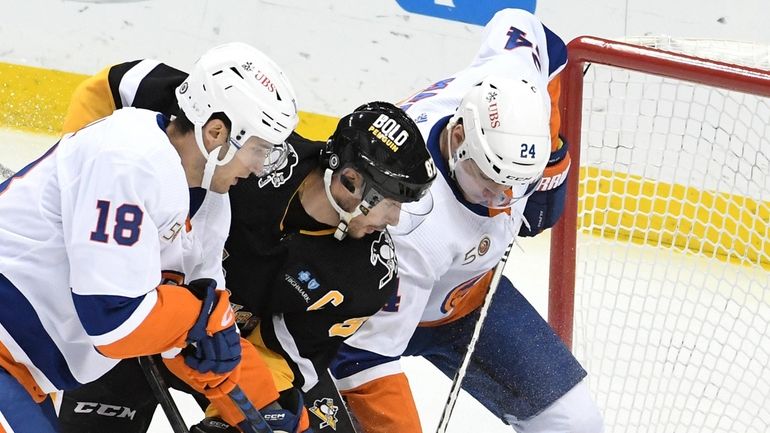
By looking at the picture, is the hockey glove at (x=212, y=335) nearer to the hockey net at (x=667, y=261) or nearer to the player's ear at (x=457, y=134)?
the player's ear at (x=457, y=134)

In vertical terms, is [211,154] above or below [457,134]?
above

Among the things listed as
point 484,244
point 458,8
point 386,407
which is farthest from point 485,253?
point 458,8

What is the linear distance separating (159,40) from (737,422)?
2.25 m

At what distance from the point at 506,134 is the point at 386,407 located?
612mm

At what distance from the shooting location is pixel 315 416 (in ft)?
7.84

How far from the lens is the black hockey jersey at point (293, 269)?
7.34 feet

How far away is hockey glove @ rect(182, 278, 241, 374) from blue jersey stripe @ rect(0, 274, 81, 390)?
8.6 inches

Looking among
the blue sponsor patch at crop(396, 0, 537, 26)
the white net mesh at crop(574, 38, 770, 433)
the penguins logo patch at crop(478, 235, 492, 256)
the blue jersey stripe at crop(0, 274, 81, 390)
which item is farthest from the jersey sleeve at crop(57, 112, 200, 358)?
the blue sponsor patch at crop(396, 0, 537, 26)

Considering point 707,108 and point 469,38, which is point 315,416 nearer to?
point 707,108

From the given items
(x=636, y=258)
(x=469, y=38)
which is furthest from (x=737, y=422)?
(x=469, y=38)

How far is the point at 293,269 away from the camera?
223 cm

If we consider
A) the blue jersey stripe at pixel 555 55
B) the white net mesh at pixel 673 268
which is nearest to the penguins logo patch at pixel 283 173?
the blue jersey stripe at pixel 555 55

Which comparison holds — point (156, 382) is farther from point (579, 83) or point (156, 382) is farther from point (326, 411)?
point (579, 83)

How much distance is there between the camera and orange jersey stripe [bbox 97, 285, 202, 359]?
1.87m
